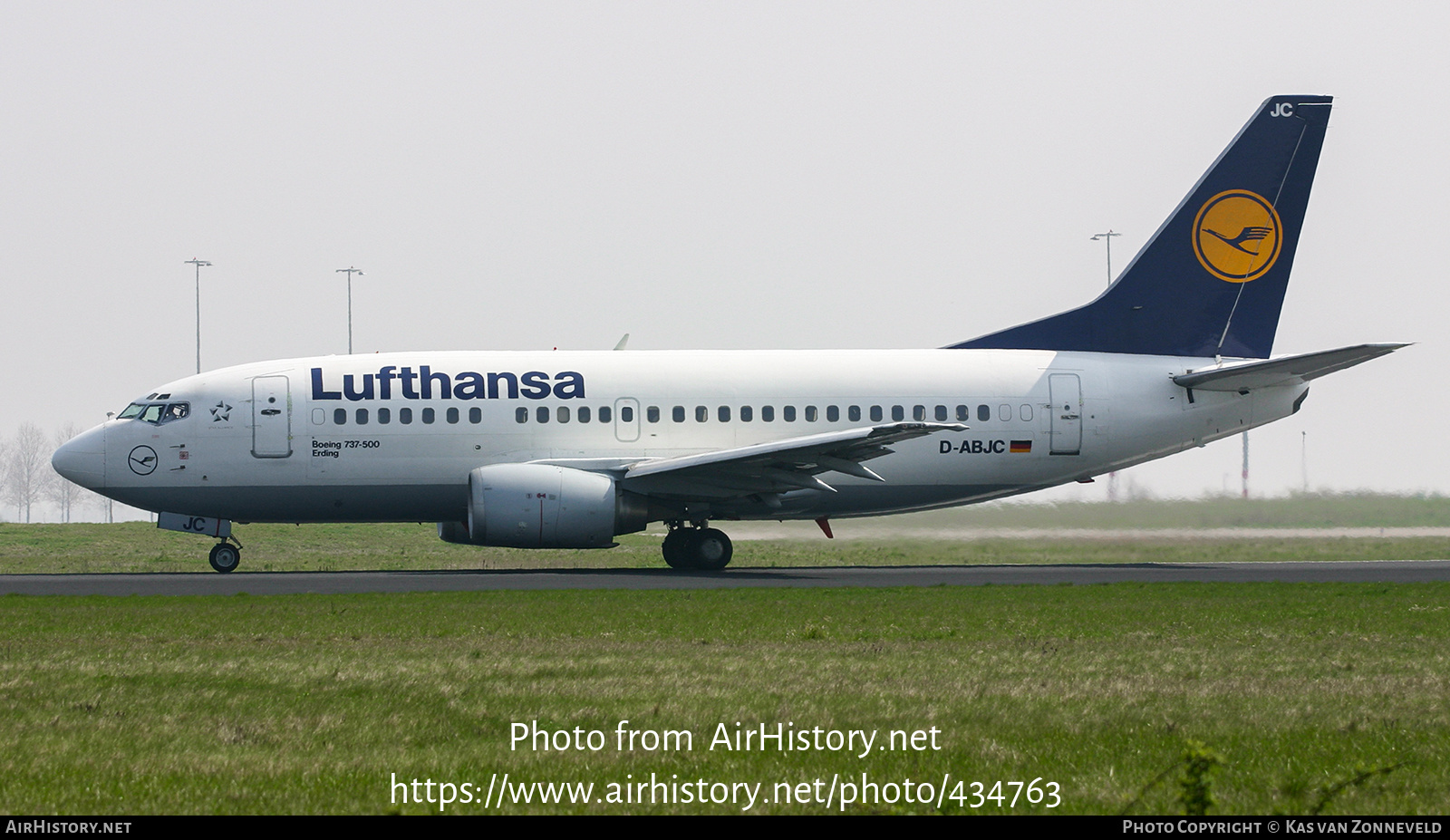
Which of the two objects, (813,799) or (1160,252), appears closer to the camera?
(813,799)

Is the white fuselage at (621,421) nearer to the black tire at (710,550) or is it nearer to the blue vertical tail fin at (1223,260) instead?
the black tire at (710,550)

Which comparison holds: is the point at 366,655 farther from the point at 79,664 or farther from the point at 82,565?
the point at 82,565

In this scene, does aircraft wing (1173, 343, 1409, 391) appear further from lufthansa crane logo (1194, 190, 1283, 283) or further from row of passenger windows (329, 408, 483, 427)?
row of passenger windows (329, 408, 483, 427)

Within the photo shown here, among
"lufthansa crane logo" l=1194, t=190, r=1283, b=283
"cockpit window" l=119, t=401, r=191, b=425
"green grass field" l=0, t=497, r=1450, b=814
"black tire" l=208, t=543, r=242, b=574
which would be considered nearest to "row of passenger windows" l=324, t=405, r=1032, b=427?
"cockpit window" l=119, t=401, r=191, b=425

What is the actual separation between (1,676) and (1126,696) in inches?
347

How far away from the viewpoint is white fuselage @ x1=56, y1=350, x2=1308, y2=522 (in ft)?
89.0

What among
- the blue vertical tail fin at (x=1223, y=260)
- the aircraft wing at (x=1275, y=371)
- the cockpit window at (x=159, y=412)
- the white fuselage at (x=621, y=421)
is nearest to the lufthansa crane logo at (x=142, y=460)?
the white fuselage at (x=621, y=421)

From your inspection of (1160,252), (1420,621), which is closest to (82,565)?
(1160,252)

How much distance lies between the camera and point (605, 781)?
25.4 feet

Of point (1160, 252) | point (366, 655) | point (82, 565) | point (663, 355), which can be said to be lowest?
point (82, 565)

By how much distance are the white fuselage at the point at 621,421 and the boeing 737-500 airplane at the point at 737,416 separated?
0.13 ft

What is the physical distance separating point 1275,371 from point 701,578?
12.0 metres
